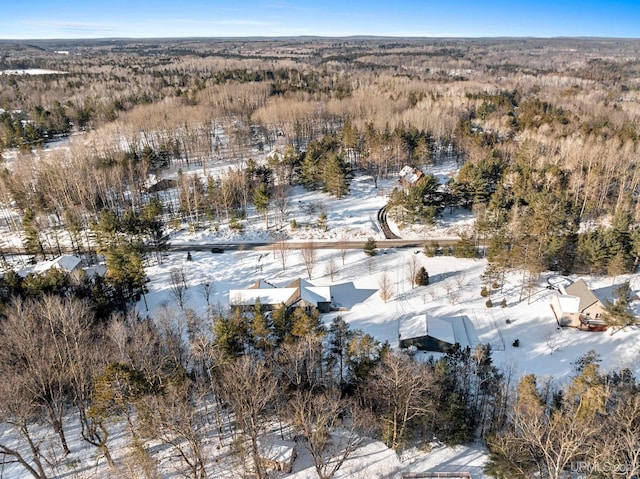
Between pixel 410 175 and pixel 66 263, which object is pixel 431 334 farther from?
pixel 66 263

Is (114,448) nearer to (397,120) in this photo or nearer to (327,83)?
(397,120)

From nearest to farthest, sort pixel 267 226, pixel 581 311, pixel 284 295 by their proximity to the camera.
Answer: pixel 581 311 < pixel 284 295 < pixel 267 226

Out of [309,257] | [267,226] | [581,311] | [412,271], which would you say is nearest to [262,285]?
[309,257]

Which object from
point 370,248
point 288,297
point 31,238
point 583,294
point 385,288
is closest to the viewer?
point 583,294

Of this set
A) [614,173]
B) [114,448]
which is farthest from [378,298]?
[614,173]

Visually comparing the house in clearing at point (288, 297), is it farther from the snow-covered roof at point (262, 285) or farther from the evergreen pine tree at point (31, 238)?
the evergreen pine tree at point (31, 238)

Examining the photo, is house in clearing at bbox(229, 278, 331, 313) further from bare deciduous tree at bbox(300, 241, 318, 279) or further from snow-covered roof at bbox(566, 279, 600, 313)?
snow-covered roof at bbox(566, 279, 600, 313)

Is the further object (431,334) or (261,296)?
(261,296)

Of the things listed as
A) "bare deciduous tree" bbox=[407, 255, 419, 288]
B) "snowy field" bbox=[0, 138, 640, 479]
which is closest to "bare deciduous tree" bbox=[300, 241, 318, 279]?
"snowy field" bbox=[0, 138, 640, 479]
